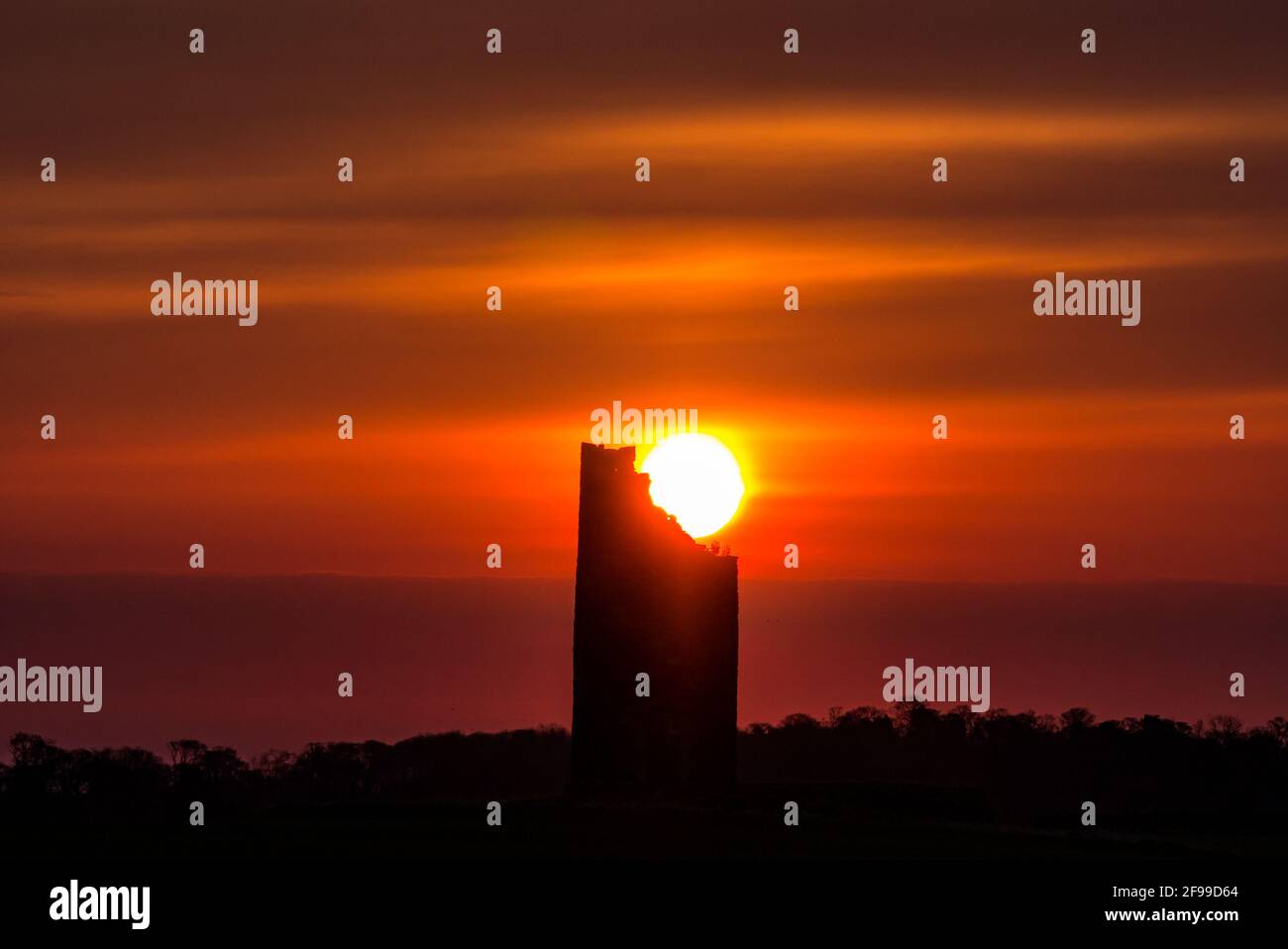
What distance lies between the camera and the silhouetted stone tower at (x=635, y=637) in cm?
5712

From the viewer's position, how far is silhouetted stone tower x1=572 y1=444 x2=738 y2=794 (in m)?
57.1

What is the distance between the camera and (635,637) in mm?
57125
